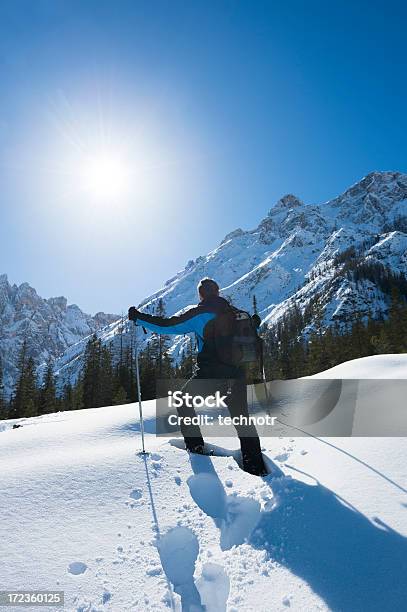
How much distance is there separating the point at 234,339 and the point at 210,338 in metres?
0.39

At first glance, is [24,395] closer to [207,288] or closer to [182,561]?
[207,288]

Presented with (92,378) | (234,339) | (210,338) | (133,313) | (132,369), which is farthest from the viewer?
(132,369)

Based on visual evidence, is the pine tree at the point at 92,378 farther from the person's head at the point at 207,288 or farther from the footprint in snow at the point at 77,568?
the footprint in snow at the point at 77,568

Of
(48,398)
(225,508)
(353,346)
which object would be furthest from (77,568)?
(353,346)

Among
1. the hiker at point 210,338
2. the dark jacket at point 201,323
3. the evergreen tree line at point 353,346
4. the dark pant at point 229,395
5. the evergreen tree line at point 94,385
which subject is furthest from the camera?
the evergreen tree line at point 353,346

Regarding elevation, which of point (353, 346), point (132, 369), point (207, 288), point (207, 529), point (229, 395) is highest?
point (353, 346)

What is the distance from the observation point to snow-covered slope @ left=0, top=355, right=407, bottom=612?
271cm

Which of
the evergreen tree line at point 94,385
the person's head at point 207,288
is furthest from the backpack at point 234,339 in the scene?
the evergreen tree line at point 94,385

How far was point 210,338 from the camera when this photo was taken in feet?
18.4

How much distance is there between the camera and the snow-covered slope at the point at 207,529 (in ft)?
8.88

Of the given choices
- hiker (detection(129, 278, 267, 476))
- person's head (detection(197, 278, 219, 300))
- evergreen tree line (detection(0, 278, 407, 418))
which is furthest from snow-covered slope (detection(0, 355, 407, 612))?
evergreen tree line (detection(0, 278, 407, 418))

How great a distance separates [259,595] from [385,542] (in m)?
1.17

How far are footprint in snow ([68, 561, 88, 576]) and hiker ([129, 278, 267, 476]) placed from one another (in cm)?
266

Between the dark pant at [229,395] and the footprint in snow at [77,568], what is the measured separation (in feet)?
8.17
